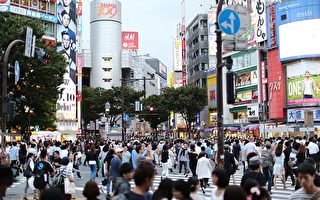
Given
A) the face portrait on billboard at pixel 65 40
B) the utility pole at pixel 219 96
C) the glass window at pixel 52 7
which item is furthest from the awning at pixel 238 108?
the utility pole at pixel 219 96

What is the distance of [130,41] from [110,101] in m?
63.0

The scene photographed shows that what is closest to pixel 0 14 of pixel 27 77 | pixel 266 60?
pixel 27 77

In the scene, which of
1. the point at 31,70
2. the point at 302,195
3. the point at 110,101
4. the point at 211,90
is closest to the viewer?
the point at 302,195

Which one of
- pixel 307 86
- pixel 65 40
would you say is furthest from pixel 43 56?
pixel 65 40

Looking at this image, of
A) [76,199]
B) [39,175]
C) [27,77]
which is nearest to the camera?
[39,175]

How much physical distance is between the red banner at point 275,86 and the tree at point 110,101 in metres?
17.0

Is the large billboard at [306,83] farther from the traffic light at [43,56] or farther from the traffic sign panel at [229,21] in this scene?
the traffic sign panel at [229,21]

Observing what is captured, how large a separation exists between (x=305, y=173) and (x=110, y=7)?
111713 millimetres

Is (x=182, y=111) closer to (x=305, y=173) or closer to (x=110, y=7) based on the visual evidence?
(x=110, y=7)

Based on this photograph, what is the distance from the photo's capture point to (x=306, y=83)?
197 ft

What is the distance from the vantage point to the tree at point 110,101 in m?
68.2

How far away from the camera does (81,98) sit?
79938mm

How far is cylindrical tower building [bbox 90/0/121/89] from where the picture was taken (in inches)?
4397

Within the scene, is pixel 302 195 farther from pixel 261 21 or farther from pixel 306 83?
pixel 261 21
